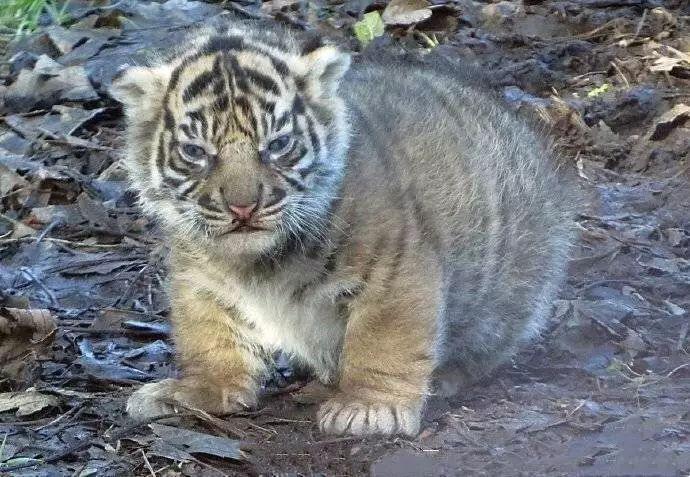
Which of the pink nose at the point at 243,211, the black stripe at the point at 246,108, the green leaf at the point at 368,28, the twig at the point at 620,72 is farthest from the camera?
the green leaf at the point at 368,28

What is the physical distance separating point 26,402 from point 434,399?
66.9 inches

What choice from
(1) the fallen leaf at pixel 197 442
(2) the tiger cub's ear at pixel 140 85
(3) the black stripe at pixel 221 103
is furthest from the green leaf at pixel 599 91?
(1) the fallen leaf at pixel 197 442

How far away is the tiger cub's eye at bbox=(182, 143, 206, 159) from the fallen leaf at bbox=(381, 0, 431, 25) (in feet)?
18.4

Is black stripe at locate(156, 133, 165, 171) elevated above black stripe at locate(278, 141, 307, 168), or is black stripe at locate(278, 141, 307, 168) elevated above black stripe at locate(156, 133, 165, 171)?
black stripe at locate(278, 141, 307, 168)

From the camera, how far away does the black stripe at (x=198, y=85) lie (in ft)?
15.4

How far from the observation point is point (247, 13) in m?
10.4

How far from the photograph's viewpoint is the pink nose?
4465 millimetres

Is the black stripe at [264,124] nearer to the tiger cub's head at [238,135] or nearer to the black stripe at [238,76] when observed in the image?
the tiger cub's head at [238,135]

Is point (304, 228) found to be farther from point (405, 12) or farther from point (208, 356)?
point (405, 12)

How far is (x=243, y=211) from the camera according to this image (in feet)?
14.7

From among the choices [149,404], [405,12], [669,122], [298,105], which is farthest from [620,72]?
[149,404]

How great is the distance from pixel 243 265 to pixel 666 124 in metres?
3.87

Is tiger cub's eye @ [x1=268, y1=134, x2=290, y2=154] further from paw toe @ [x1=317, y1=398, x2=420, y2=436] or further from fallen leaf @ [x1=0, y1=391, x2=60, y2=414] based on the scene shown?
fallen leaf @ [x1=0, y1=391, x2=60, y2=414]

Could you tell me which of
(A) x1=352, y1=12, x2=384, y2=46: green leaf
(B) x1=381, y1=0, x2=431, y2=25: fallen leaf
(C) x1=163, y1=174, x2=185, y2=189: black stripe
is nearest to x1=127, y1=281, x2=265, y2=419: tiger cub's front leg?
(C) x1=163, y1=174, x2=185, y2=189: black stripe
